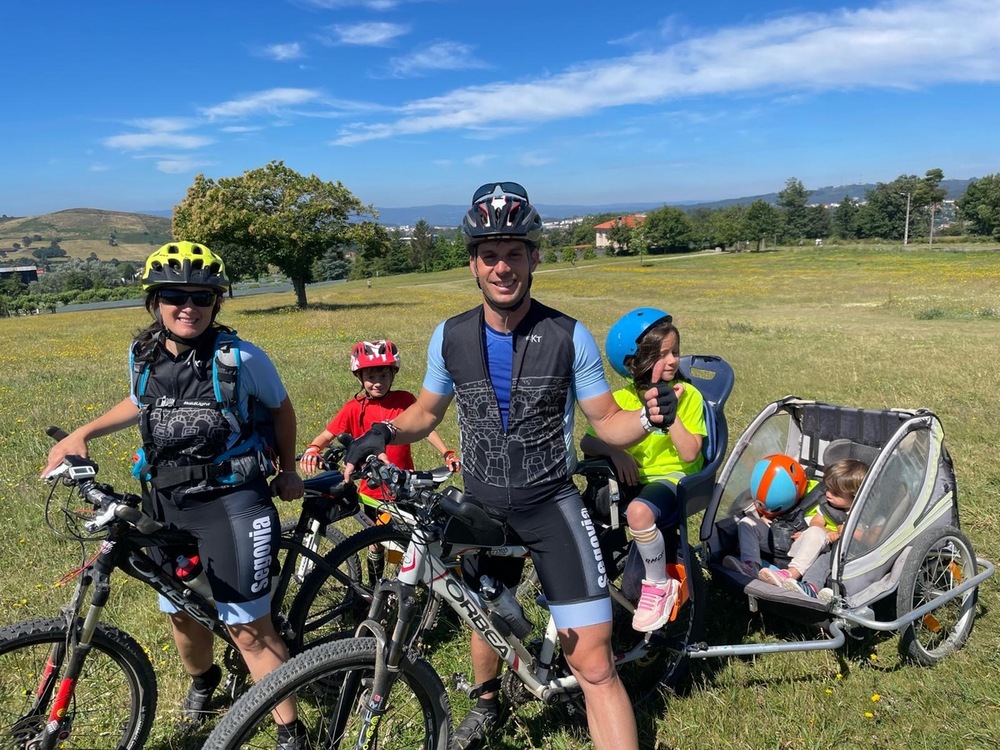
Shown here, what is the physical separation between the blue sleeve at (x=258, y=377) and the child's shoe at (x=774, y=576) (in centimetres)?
315

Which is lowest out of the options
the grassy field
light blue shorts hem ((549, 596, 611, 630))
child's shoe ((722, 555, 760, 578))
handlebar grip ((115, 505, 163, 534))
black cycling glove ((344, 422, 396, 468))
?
the grassy field

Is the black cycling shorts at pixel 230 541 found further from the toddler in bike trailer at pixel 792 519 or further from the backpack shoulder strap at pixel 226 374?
the toddler in bike trailer at pixel 792 519

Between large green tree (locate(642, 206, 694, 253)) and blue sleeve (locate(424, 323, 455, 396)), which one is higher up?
large green tree (locate(642, 206, 694, 253))

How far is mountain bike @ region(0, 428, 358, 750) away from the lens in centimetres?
279

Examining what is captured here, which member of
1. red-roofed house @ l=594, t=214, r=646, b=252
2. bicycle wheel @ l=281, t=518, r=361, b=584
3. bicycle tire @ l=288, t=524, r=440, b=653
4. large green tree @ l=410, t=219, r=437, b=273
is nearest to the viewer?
bicycle tire @ l=288, t=524, r=440, b=653

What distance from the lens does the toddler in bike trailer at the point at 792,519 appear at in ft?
14.4

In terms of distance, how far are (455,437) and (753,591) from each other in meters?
6.30

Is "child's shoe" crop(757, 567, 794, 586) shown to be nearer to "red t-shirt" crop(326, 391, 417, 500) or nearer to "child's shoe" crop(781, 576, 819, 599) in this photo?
"child's shoe" crop(781, 576, 819, 599)

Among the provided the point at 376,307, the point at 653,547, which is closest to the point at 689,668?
the point at 653,547

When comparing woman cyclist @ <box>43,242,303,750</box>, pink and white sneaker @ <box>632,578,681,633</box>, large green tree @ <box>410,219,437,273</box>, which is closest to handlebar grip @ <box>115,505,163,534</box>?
woman cyclist @ <box>43,242,303,750</box>

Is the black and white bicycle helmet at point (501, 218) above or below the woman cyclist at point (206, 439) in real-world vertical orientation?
above

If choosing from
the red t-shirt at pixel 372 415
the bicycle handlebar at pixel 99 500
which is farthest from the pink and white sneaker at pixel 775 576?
the bicycle handlebar at pixel 99 500

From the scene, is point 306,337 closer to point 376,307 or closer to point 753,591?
point 376,307

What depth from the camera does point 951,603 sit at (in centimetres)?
449
